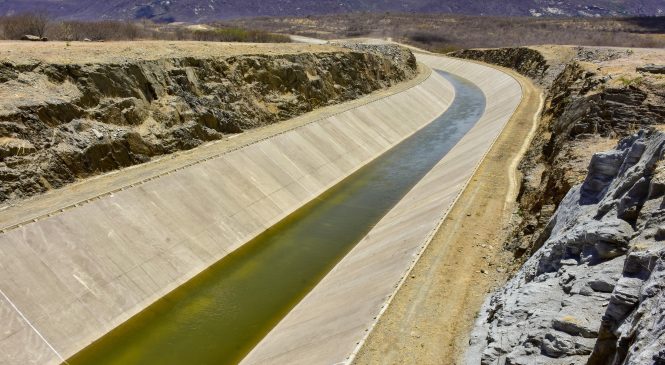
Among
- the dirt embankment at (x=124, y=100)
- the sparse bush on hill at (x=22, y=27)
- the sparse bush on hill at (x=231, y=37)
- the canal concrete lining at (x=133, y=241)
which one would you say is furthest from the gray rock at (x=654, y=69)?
the sparse bush on hill at (x=231, y=37)

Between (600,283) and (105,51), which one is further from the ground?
(600,283)

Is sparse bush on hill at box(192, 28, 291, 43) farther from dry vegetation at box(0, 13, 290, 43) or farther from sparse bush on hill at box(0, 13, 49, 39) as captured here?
sparse bush on hill at box(0, 13, 49, 39)

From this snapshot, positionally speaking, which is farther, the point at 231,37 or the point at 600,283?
the point at 231,37

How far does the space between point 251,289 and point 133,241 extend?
6.47 m

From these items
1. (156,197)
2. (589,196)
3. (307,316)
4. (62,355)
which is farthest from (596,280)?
(156,197)

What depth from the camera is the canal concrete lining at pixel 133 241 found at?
2059 centimetres

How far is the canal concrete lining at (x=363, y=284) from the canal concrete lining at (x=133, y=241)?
6.81 metres

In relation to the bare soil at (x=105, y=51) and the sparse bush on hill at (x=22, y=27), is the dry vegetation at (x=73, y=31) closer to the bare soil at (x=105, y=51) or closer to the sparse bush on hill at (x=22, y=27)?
the sparse bush on hill at (x=22, y=27)

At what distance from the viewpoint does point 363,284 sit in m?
23.2

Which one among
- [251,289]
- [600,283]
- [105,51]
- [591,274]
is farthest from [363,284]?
[105,51]

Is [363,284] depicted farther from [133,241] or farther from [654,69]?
[654,69]

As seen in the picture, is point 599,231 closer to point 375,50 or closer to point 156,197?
point 156,197

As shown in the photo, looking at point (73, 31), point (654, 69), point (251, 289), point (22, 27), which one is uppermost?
point (654, 69)

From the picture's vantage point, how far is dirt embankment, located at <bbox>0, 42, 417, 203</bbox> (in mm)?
29562
